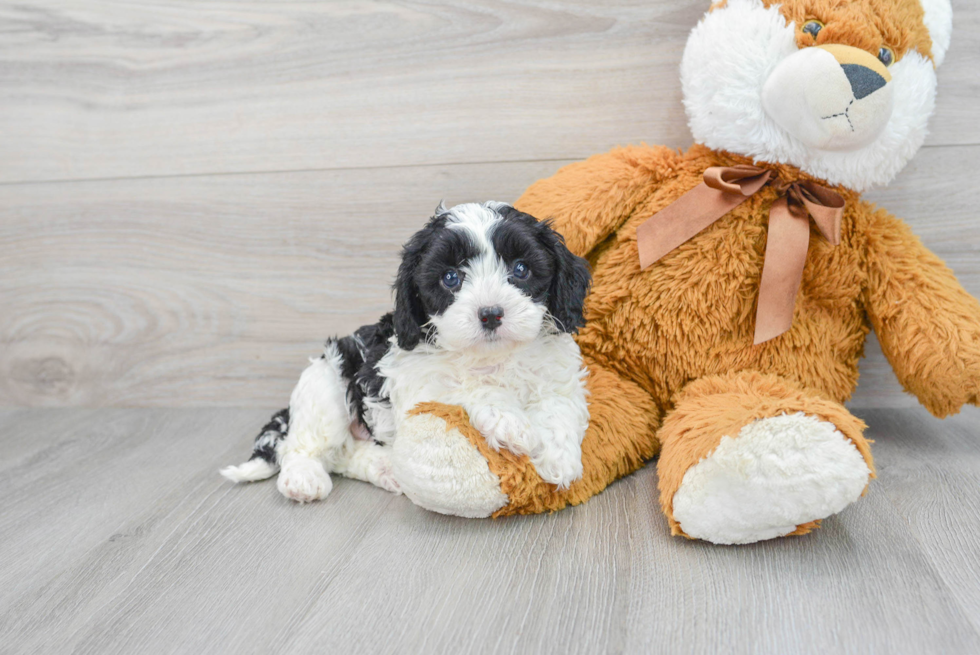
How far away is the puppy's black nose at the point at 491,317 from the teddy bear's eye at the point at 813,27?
2.58 ft

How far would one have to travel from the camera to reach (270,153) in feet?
6.37

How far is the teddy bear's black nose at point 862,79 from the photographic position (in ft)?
4.23

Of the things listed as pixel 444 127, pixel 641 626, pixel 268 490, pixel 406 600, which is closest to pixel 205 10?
pixel 444 127

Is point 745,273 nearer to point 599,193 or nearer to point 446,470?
Answer: point 599,193

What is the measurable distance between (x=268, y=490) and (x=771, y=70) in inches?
52.4

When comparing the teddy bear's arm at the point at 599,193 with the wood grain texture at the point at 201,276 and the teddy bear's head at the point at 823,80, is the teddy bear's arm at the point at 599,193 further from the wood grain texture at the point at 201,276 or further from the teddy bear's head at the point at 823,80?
the wood grain texture at the point at 201,276

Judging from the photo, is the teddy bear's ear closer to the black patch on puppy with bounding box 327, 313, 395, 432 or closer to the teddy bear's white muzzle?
the teddy bear's white muzzle

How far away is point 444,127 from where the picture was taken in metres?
1.86

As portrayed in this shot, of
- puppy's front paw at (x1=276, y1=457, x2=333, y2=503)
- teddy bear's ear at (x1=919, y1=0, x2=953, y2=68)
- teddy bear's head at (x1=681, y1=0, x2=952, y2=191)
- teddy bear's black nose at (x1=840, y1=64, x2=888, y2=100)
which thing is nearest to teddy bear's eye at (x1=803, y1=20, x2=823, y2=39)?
teddy bear's head at (x1=681, y1=0, x2=952, y2=191)

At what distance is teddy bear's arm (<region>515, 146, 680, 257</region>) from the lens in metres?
1.51

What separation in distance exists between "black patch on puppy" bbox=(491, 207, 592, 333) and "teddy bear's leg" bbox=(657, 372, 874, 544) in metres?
0.32

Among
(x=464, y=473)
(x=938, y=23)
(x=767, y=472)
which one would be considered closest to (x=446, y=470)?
(x=464, y=473)

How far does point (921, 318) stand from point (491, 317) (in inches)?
34.9

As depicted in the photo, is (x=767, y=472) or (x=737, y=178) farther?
(x=737, y=178)
